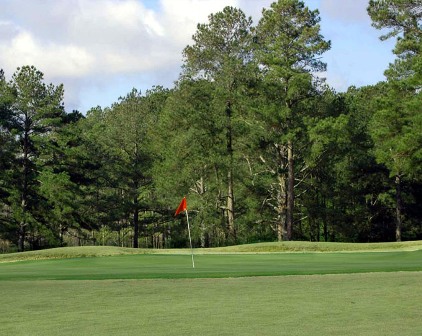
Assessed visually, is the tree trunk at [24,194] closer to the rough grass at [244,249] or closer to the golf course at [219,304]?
the rough grass at [244,249]

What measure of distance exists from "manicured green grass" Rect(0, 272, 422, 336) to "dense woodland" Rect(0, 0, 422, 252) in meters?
33.7

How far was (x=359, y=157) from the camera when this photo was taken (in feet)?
192

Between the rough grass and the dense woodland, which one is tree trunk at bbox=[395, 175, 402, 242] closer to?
the dense woodland

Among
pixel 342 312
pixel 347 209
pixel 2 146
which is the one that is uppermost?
pixel 2 146

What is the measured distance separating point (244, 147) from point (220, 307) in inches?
1725

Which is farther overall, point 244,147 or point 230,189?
point 230,189

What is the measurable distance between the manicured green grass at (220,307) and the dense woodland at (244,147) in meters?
33.7

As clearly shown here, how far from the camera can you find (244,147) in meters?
54.6

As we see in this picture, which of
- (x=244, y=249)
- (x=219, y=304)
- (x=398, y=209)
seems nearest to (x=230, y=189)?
(x=398, y=209)

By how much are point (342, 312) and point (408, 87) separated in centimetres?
4114

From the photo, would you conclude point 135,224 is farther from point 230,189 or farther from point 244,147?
point 244,147

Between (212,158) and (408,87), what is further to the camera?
(212,158)

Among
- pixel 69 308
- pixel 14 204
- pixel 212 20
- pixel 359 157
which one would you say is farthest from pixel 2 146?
pixel 69 308

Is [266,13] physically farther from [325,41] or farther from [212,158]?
[212,158]
